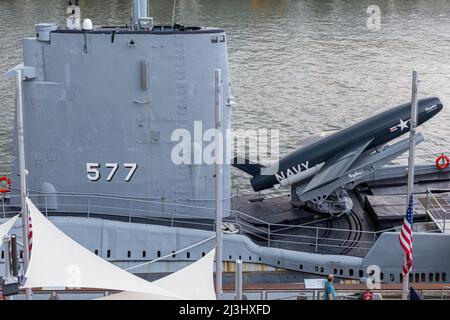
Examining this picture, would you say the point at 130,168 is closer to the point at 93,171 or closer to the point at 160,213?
the point at 93,171

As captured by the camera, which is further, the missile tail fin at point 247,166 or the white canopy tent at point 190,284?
the missile tail fin at point 247,166

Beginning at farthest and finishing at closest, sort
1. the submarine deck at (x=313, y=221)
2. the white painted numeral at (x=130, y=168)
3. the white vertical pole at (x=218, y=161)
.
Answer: the submarine deck at (x=313, y=221), the white painted numeral at (x=130, y=168), the white vertical pole at (x=218, y=161)

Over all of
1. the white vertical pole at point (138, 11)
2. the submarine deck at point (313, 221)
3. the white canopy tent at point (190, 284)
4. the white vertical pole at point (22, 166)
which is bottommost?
the submarine deck at point (313, 221)

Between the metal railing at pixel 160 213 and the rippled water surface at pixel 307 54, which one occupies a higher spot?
the rippled water surface at pixel 307 54

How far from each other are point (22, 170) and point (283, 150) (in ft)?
70.1

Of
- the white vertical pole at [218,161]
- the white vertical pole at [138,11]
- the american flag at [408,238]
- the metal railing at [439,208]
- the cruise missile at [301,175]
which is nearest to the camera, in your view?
the white vertical pole at [218,161]

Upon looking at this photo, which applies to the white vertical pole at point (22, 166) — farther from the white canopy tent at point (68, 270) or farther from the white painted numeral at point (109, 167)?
the white painted numeral at point (109, 167)

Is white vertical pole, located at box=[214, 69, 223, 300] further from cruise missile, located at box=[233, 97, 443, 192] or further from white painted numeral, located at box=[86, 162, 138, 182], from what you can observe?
cruise missile, located at box=[233, 97, 443, 192]

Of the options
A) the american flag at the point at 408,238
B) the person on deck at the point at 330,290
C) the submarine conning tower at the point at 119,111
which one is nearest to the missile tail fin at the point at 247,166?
the submarine conning tower at the point at 119,111

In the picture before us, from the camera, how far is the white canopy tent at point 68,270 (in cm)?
1397

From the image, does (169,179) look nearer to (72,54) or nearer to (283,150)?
(72,54)

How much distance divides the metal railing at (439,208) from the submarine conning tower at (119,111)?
218 inches

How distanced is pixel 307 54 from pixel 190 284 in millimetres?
36572
